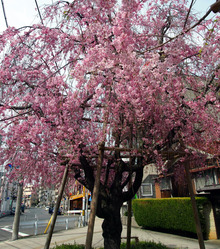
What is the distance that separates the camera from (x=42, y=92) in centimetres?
540

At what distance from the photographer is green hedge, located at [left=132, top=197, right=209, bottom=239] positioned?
30.7 ft

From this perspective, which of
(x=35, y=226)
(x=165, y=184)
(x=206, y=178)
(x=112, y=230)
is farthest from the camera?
(x=165, y=184)

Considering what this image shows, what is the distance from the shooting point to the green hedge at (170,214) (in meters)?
9.35

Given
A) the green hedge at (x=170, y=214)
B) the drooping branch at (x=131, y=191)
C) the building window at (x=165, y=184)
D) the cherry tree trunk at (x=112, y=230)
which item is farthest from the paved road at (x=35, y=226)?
the drooping branch at (x=131, y=191)

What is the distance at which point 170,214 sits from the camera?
1066 cm

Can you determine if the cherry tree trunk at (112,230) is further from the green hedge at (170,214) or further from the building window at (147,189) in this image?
the building window at (147,189)

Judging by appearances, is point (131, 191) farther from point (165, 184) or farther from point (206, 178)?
point (165, 184)

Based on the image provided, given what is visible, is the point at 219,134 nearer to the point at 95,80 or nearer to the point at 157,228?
the point at 95,80

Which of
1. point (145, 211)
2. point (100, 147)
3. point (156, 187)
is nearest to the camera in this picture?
point (100, 147)

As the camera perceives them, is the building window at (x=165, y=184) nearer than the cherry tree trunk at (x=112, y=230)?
No

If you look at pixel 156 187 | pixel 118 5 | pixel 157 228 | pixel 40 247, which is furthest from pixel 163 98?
pixel 156 187

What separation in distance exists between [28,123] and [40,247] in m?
5.31

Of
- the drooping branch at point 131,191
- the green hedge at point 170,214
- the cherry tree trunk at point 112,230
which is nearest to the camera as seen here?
the cherry tree trunk at point 112,230

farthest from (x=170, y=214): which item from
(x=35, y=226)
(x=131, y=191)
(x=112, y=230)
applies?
(x=35, y=226)
